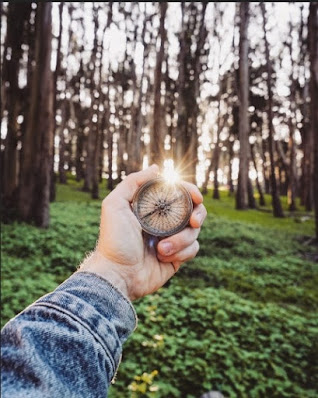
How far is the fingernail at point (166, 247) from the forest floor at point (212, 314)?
9.26 feet

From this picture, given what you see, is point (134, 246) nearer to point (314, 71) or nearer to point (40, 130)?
point (40, 130)

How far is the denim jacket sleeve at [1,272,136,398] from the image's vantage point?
34.3 inches

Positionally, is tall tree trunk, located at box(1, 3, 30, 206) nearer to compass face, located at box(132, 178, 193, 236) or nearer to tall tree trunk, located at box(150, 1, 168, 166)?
tall tree trunk, located at box(150, 1, 168, 166)

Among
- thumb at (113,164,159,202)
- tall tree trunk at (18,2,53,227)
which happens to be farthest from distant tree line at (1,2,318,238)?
thumb at (113,164,159,202)

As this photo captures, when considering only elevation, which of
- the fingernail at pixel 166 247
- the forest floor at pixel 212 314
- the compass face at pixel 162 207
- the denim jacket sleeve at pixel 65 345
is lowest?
the forest floor at pixel 212 314

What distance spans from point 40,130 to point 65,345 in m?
11.2

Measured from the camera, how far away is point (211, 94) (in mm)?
33188

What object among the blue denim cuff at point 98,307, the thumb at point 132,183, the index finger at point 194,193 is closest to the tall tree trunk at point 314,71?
the index finger at point 194,193

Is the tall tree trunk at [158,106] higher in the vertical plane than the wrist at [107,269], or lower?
higher

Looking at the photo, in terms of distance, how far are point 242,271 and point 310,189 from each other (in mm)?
17119

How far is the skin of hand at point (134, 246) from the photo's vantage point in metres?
1.81

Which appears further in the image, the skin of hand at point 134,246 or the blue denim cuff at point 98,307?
the skin of hand at point 134,246

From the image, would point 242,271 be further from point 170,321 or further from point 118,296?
point 118,296

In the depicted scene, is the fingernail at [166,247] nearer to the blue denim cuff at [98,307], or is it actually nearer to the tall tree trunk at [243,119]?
the blue denim cuff at [98,307]
